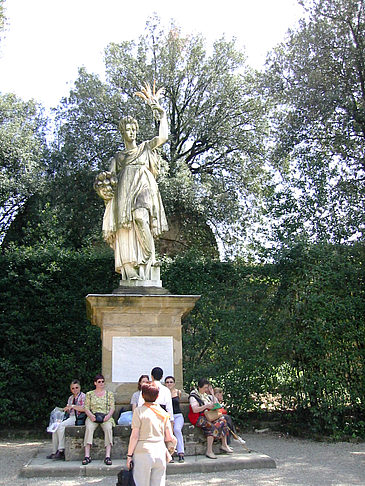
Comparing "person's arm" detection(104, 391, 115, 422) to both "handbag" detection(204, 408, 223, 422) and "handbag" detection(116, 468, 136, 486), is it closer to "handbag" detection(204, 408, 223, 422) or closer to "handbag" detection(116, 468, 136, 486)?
"handbag" detection(204, 408, 223, 422)

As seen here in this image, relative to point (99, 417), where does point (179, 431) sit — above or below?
below

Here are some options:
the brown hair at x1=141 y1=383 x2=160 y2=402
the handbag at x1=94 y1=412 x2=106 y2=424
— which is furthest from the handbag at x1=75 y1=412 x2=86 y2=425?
the brown hair at x1=141 y1=383 x2=160 y2=402

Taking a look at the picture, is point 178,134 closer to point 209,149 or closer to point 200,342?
point 209,149

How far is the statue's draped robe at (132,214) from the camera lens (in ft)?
26.6

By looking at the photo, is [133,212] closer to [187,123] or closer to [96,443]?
[96,443]

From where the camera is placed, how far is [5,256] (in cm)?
1102

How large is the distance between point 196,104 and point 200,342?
1168 cm

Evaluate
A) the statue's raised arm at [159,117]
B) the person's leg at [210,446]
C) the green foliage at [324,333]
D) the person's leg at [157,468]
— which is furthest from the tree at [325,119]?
the person's leg at [157,468]

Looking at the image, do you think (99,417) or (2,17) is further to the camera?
(2,17)

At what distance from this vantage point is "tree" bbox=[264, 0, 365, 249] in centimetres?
1354

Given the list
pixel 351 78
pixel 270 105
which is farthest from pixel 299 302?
pixel 270 105

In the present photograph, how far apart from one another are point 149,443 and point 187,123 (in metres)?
16.8

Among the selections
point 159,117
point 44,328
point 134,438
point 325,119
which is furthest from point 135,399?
point 325,119

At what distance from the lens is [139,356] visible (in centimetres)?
741
